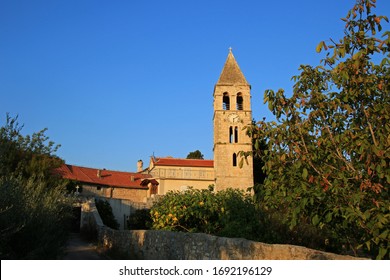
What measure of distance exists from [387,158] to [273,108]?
6.50 feet

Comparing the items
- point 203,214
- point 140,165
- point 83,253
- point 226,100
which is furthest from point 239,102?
point 83,253

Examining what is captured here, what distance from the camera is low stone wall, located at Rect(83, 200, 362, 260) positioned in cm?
666

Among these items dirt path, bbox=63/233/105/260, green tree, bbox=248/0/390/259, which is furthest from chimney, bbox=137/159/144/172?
green tree, bbox=248/0/390/259

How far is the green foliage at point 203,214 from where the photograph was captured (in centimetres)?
1380

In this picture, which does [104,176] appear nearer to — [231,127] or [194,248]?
[231,127]

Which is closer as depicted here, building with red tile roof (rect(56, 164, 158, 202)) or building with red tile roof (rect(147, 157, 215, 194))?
building with red tile roof (rect(56, 164, 158, 202))

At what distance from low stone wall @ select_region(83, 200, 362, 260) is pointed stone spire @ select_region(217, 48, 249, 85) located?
92.8 ft

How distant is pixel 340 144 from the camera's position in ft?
18.4

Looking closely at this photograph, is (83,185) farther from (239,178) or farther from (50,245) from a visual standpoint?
(50,245)

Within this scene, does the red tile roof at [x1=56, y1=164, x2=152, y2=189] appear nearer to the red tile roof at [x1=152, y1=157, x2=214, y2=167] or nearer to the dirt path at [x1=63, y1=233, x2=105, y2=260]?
the red tile roof at [x1=152, y1=157, x2=214, y2=167]

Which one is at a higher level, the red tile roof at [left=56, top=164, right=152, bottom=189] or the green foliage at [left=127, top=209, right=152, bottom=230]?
the red tile roof at [left=56, top=164, right=152, bottom=189]

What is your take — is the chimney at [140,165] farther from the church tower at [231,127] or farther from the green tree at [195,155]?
the church tower at [231,127]

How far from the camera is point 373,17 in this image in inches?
212

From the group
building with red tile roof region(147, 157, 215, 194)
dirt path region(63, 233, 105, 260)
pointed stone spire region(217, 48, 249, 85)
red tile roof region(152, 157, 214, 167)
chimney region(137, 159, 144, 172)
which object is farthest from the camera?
chimney region(137, 159, 144, 172)
